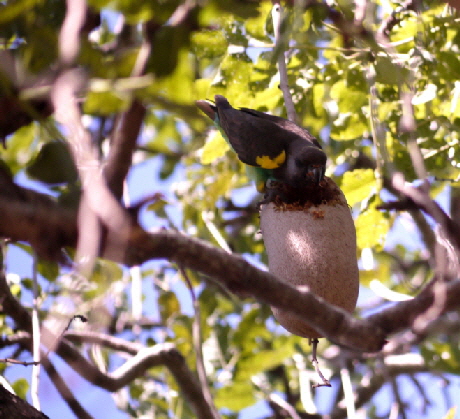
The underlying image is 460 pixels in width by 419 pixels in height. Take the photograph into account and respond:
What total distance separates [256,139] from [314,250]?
110cm

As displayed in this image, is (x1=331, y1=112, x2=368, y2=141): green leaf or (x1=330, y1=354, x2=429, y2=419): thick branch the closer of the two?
(x1=331, y1=112, x2=368, y2=141): green leaf

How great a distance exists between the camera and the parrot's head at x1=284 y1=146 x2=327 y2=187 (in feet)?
8.95

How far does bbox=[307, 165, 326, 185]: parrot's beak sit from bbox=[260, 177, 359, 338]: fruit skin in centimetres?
16

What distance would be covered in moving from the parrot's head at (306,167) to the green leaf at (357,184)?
0.14 m

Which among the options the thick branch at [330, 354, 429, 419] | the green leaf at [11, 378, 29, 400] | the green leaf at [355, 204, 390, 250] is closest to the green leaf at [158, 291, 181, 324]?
the green leaf at [11, 378, 29, 400]

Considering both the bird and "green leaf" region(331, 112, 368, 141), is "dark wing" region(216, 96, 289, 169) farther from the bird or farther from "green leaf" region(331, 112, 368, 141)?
"green leaf" region(331, 112, 368, 141)

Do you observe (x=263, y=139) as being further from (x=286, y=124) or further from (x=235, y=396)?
(x=235, y=396)

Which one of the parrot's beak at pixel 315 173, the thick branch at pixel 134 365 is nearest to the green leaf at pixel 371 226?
the parrot's beak at pixel 315 173

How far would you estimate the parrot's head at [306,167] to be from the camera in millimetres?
2727

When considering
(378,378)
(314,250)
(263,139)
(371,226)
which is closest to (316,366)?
(314,250)

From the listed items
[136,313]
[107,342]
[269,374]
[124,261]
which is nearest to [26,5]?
[124,261]

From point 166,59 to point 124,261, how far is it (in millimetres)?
362

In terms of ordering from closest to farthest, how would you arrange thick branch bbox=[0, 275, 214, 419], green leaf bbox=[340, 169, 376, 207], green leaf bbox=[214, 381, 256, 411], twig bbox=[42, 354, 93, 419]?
1. twig bbox=[42, 354, 93, 419]
2. thick branch bbox=[0, 275, 214, 419]
3. green leaf bbox=[340, 169, 376, 207]
4. green leaf bbox=[214, 381, 256, 411]

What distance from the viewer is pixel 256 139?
320 cm
